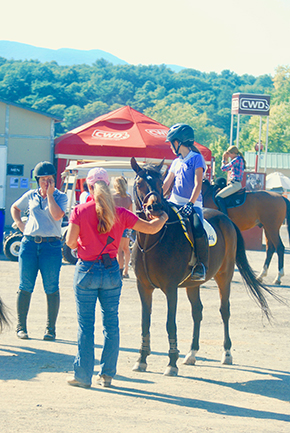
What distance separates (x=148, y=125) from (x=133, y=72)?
4165 inches

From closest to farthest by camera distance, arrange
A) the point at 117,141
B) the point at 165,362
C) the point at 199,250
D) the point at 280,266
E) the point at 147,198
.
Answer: the point at 147,198 < the point at 199,250 < the point at 165,362 < the point at 280,266 < the point at 117,141

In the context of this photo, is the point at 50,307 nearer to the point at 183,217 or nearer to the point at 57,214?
the point at 57,214

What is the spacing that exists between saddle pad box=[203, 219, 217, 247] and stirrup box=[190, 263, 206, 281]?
15.3 inches

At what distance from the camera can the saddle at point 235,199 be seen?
11930 mm

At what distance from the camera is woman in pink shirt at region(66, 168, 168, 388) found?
4.50 m

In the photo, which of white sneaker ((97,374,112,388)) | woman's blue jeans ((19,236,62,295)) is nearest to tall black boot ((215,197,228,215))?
woman's blue jeans ((19,236,62,295))

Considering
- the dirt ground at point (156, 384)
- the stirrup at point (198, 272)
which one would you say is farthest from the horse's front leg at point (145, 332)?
the stirrup at point (198, 272)

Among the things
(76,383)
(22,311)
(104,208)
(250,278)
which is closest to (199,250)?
(250,278)

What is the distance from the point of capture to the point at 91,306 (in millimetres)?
4586

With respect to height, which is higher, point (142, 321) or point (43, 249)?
point (43, 249)

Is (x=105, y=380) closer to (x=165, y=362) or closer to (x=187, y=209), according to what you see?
(x=165, y=362)

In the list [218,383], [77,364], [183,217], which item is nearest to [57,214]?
[183,217]

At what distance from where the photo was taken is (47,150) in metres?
21.0

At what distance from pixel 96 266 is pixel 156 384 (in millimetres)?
1273
